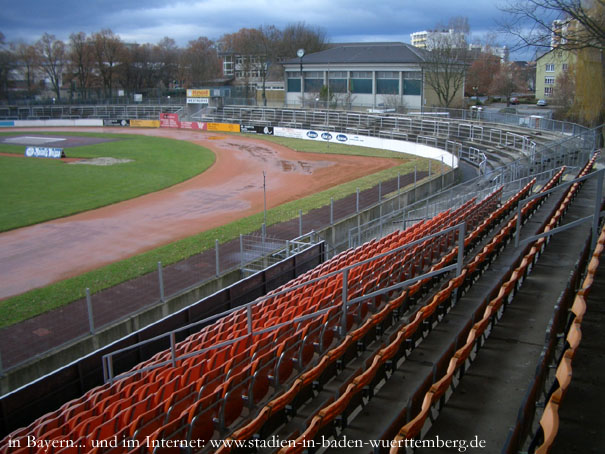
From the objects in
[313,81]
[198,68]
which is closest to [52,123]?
[313,81]

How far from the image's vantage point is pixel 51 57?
107 m

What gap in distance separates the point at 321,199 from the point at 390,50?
4912cm

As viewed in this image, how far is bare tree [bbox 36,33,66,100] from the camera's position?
107 m

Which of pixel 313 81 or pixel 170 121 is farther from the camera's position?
pixel 313 81

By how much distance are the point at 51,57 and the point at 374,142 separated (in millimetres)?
85608

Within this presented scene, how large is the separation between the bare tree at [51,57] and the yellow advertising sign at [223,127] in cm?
5646

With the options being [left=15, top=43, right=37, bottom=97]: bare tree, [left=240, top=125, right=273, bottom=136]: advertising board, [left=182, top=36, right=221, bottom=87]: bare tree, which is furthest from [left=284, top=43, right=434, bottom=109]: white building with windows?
[left=15, top=43, right=37, bottom=97]: bare tree

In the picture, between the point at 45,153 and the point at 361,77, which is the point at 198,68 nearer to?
the point at 361,77

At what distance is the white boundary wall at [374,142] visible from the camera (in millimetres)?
39213

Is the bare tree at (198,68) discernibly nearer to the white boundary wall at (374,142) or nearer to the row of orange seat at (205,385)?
the white boundary wall at (374,142)

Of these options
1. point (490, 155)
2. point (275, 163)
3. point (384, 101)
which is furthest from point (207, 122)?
point (490, 155)

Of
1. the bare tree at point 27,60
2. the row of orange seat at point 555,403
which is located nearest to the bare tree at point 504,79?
the row of orange seat at point 555,403

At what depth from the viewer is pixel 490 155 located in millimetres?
36312

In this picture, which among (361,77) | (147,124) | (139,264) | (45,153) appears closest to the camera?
(139,264)
